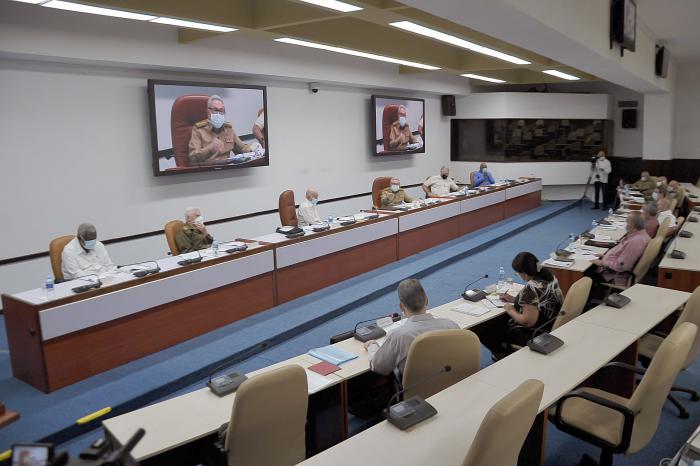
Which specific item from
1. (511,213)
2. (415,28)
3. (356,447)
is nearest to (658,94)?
(511,213)

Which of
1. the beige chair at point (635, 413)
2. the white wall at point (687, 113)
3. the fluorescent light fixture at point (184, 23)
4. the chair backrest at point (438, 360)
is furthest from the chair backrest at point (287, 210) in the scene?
the white wall at point (687, 113)

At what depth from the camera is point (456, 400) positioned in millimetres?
2844

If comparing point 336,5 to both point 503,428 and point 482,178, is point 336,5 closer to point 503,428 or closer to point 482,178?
point 503,428

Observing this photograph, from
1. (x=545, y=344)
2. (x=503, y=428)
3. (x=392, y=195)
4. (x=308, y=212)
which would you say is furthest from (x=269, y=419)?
(x=392, y=195)

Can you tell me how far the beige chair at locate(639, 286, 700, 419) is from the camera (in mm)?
3668

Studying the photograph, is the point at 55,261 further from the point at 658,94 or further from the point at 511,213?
the point at 658,94

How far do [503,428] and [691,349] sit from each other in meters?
2.36

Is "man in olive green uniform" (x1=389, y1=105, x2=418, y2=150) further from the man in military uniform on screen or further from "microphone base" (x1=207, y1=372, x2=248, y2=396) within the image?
"microphone base" (x1=207, y1=372, x2=248, y2=396)

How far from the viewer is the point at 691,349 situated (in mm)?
3730

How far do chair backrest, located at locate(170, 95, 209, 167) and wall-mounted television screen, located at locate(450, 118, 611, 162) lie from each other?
8.72m

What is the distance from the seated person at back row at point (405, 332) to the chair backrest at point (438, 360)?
16 centimetres

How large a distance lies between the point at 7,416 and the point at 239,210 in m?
6.26

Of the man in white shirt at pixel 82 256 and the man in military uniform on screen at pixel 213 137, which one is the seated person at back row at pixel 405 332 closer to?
the man in white shirt at pixel 82 256

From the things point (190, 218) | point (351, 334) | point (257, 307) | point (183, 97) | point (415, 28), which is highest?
point (415, 28)
